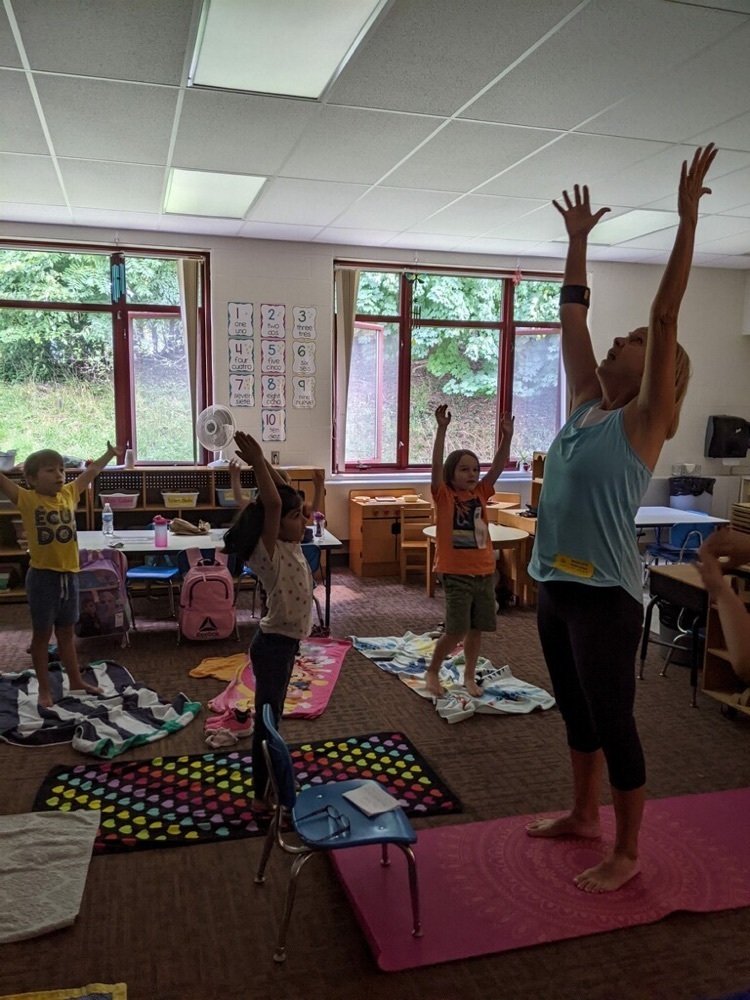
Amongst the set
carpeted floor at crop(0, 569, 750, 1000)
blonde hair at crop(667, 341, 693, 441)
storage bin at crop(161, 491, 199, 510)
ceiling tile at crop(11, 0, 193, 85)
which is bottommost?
carpeted floor at crop(0, 569, 750, 1000)

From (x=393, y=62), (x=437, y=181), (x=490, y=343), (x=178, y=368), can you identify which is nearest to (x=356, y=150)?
(x=437, y=181)

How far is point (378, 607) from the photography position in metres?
6.19

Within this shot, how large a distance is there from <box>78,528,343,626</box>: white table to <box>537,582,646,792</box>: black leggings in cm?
293

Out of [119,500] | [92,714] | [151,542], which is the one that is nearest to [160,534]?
[151,542]

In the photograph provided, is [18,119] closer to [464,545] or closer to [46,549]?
[46,549]

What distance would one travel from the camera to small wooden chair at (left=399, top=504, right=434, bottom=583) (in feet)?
23.5

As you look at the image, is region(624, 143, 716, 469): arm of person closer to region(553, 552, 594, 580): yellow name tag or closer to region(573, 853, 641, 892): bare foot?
region(553, 552, 594, 580): yellow name tag

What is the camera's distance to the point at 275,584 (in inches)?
106

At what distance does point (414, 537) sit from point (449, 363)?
1983 mm

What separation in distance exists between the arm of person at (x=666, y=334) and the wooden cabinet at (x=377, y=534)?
517cm

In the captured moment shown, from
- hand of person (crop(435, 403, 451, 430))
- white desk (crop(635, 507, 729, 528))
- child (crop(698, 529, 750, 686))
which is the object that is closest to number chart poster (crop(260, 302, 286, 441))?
white desk (crop(635, 507, 729, 528))

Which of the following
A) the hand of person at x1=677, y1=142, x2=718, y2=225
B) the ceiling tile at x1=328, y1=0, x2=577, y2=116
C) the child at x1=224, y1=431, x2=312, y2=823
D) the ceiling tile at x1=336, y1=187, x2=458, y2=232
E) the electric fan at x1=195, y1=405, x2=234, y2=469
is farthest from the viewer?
the electric fan at x1=195, y1=405, x2=234, y2=469

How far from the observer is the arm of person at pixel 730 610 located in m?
1.50

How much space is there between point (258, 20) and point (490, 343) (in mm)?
5325
